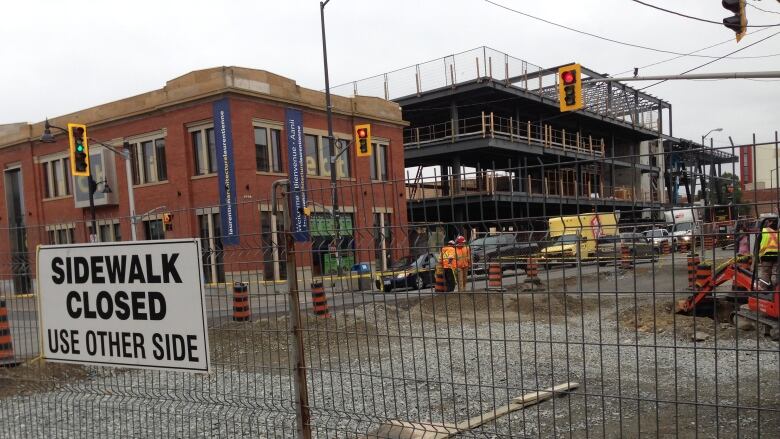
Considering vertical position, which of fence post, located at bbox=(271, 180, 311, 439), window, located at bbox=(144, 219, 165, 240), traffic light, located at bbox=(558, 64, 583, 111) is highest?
traffic light, located at bbox=(558, 64, 583, 111)

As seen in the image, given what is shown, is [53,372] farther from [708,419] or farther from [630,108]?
[630,108]

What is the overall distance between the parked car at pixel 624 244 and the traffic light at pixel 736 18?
12111mm

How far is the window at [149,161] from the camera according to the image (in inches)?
1065

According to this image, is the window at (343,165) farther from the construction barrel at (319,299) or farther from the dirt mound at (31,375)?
the construction barrel at (319,299)

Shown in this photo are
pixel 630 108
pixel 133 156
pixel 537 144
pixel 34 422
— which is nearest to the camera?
pixel 34 422

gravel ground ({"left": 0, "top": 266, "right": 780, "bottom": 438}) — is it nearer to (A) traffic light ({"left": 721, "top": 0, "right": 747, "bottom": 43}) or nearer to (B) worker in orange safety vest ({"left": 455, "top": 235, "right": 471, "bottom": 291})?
(B) worker in orange safety vest ({"left": 455, "top": 235, "right": 471, "bottom": 291})

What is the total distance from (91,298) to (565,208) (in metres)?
3.44

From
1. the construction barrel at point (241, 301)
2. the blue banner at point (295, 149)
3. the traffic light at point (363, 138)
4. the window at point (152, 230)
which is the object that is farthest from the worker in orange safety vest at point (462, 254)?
the blue banner at point (295, 149)

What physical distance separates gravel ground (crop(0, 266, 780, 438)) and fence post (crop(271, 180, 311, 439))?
0.14 m

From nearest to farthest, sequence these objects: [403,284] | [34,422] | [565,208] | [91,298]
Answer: [565,208] → [403,284] → [91,298] → [34,422]

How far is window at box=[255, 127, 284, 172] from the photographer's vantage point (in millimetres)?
25892

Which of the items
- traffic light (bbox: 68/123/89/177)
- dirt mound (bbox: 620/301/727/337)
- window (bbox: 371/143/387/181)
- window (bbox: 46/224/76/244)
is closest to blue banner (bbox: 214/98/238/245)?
traffic light (bbox: 68/123/89/177)

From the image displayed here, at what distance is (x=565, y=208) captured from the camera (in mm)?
2967

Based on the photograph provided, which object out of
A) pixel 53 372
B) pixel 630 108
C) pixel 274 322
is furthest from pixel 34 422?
pixel 630 108
